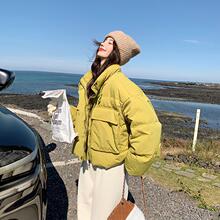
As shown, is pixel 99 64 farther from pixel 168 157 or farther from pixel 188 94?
pixel 188 94

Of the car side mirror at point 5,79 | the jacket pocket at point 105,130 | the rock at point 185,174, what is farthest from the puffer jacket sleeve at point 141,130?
the rock at point 185,174

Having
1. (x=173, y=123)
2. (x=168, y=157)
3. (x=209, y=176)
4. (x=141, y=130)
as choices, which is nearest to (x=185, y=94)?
(x=173, y=123)

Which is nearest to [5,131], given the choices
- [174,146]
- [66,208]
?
[66,208]

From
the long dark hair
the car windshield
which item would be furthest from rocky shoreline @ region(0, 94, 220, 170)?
the car windshield

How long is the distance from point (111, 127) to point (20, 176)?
75cm

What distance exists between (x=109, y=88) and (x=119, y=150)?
454 mm

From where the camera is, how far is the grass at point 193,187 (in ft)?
14.5

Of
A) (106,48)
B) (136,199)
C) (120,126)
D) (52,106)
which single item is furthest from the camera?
(136,199)

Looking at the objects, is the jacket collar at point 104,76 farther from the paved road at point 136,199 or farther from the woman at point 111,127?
the paved road at point 136,199

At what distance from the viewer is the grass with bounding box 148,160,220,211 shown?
4418mm

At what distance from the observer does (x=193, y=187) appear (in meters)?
4.94

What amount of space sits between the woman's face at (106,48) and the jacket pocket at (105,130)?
42 cm

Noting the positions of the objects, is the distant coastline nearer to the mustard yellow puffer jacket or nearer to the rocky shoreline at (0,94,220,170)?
the rocky shoreline at (0,94,220,170)

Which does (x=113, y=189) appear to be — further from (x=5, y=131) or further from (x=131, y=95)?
(x=5, y=131)
